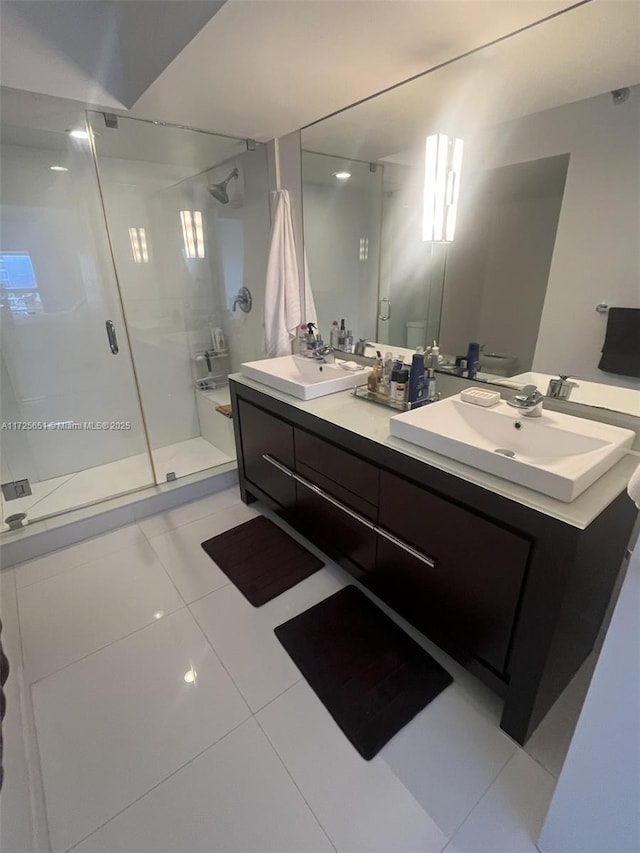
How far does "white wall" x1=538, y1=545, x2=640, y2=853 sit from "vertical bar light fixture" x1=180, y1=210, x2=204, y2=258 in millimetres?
3158

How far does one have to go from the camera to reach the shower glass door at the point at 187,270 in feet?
8.44

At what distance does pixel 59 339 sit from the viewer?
8.83ft

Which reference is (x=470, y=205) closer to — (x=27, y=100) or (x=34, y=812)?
(x=27, y=100)

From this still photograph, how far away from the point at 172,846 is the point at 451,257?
216 cm

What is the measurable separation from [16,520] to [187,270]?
2.02 metres

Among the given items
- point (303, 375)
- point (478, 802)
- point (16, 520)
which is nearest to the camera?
point (478, 802)

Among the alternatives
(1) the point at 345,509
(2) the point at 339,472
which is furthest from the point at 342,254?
(1) the point at 345,509

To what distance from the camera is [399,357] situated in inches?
78.2

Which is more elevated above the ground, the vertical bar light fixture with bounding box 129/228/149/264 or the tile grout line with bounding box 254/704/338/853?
the vertical bar light fixture with bounding box 129/228/149/264

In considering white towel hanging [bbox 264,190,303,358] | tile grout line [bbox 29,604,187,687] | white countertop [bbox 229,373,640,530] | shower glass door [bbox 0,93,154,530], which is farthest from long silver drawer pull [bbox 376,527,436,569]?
shower glass door [bbox 0,93,154,530]

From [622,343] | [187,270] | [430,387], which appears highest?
[187,270]

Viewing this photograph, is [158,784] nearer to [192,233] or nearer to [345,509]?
[345,509]

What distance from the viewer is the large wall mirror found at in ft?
3.96

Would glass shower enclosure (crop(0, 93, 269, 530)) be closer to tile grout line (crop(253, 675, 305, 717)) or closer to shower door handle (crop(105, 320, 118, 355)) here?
shower door handle (crop(105, 320, 118, 355))
